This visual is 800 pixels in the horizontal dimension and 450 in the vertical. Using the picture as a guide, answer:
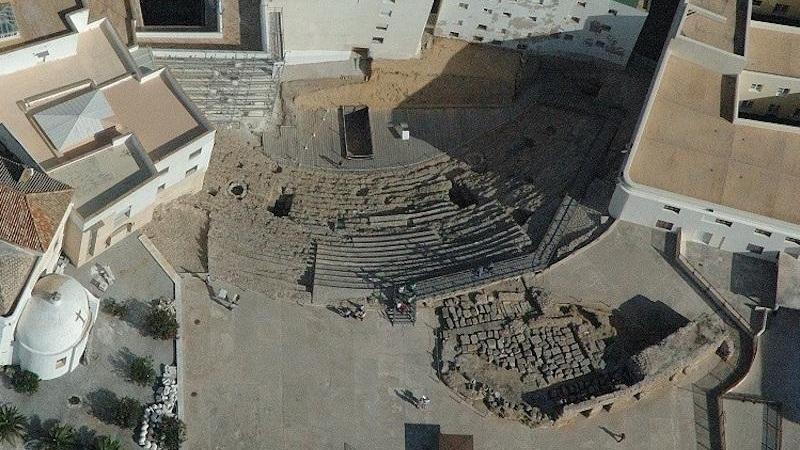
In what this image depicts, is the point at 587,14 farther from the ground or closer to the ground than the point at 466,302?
farther from the ground

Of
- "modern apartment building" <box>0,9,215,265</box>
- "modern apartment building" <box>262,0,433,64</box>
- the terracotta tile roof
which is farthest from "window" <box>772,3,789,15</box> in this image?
the terracotta tile roof

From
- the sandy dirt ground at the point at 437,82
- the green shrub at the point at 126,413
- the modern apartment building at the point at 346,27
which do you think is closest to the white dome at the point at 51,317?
the green shrub at the point at 126,413

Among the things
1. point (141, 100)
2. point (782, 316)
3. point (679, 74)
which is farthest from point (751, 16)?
point (141, 100)


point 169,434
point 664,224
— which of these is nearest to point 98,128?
point 169,434

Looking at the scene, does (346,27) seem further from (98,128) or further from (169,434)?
(169,434)

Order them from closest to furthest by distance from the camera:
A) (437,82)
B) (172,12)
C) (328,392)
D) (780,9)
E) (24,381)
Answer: (24,381)
(328,392)
(172,12)
(437,82)
(780,9)

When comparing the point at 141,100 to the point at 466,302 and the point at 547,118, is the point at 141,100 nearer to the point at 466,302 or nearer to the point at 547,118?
the point at 466,302
